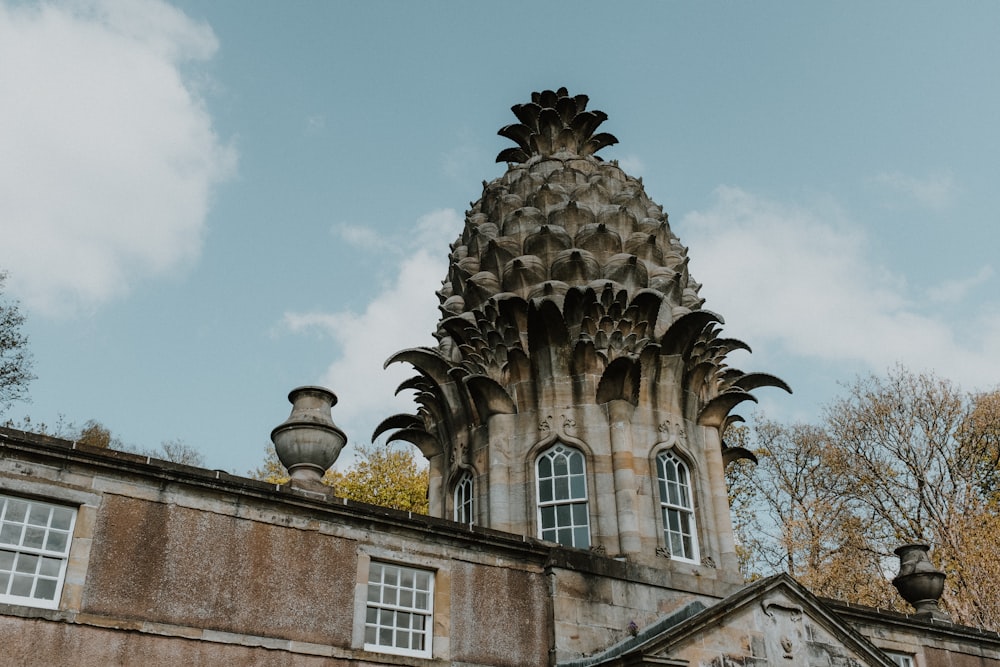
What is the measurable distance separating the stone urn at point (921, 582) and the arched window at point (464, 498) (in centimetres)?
989

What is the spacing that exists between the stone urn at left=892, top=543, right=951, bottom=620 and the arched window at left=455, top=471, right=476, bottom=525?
989cm

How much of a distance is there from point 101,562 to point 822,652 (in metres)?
11.3

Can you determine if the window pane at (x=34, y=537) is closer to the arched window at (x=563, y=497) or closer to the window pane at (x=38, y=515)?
the window pane at (x=38, y=515)

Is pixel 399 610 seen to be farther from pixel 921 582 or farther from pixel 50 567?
pixel 921 582

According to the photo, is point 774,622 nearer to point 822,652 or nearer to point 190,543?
point 822,652

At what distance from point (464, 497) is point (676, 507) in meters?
4.40

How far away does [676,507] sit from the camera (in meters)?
18.3

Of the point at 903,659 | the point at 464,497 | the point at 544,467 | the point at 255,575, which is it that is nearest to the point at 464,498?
the point at 464,497

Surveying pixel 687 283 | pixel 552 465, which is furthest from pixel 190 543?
pixel 687 283

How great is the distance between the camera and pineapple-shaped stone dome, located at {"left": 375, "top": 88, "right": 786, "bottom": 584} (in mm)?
18188

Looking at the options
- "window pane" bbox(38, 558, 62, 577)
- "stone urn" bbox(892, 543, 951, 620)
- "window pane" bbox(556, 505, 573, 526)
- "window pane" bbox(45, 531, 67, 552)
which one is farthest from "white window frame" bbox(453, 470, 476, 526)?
"stone urn" bbox(892, 543, 951, 620)

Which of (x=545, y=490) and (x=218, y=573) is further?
(x=545, y=490)

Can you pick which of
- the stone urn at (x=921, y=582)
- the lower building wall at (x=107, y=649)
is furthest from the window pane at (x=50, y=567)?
the stone urn at (x=921, y=582)

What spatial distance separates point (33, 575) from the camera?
1165 centimetres
